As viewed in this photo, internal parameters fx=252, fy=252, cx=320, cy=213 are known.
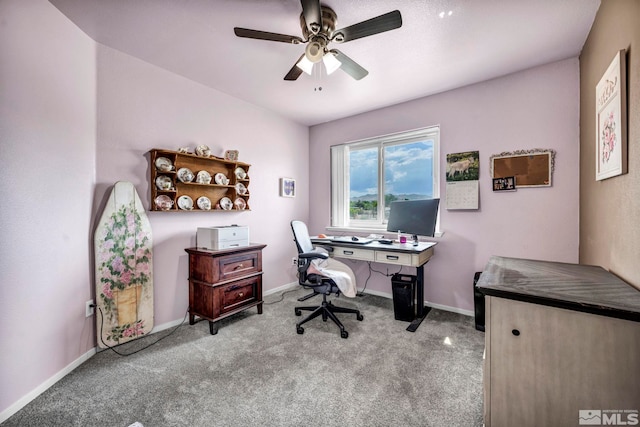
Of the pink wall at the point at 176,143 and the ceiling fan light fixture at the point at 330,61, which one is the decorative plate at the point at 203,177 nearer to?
the pink wall at the point at 176,143

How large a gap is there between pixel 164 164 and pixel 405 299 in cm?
286

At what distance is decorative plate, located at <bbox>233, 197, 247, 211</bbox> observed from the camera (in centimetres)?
315

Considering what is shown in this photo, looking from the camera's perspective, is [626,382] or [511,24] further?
[511,24]

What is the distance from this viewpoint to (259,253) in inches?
116

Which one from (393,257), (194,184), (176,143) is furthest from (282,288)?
(176,143)

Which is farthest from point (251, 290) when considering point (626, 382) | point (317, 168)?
point (626, 382)

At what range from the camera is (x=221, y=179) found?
9.77 feet

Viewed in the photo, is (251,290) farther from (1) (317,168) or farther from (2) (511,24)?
(2) (511,24)

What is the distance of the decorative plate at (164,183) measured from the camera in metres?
2.46

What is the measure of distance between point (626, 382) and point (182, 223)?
10.6ft

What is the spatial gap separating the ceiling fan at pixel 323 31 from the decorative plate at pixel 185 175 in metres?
1.49

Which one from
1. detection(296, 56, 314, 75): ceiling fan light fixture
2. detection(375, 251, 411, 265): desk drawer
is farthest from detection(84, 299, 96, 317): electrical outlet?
detection(375, 251, 411, 265): desk drawer

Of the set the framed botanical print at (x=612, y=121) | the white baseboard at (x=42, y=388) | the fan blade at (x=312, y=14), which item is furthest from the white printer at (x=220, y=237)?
the framed botanical print at (x=612, y=121)

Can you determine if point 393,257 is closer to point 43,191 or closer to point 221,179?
point 221,179
